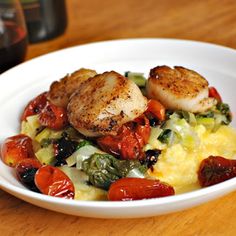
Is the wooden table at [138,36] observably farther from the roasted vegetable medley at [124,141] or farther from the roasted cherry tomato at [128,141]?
the roasted cherry tomato at [128,141]

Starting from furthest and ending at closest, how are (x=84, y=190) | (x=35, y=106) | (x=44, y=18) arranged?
1. (x=44, y=18)
2. (x=35, y=106)
3. (x=84, y=190)

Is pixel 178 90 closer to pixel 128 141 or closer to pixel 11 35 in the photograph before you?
pixel 128 141

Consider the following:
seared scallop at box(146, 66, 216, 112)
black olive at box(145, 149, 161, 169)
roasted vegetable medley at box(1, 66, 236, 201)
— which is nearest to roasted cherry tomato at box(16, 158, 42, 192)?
roasted vegetable medley at box(1, 66, 236, 201)

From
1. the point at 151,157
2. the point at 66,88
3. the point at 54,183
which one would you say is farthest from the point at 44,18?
the point at 54,183

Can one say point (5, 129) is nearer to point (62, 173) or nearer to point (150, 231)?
point (62, 173)

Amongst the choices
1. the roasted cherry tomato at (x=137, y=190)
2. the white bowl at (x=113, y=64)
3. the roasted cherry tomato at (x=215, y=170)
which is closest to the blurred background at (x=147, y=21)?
the white bowl at (x=113, y=64)

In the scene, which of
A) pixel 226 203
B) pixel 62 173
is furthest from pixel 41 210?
pixel 226 203
